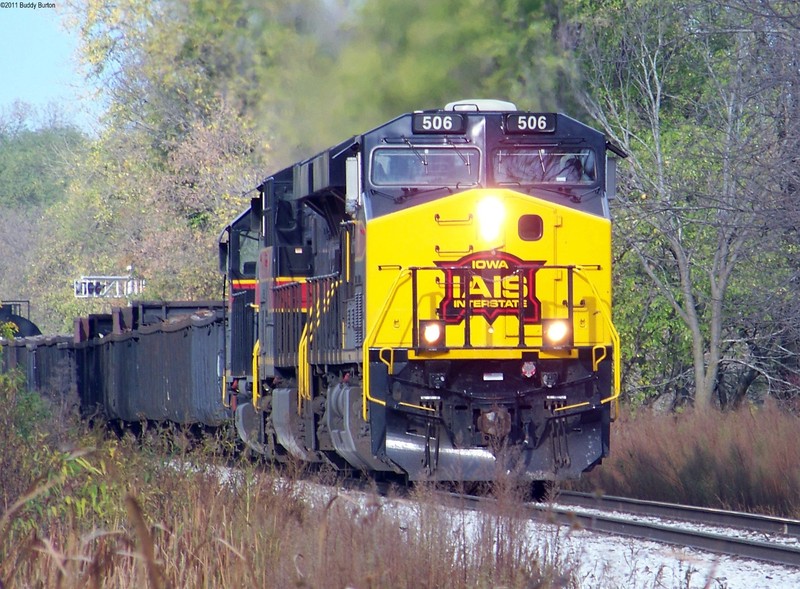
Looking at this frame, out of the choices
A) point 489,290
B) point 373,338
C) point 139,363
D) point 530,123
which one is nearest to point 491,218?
point 489,290

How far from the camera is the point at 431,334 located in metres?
9.81

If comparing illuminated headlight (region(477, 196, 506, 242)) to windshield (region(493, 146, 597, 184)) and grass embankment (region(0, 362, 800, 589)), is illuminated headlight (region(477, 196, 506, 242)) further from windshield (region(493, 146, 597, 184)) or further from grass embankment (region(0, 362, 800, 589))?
grass embankment (region(0, 362, 800, 589))

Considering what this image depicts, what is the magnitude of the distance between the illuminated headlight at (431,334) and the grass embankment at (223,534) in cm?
216

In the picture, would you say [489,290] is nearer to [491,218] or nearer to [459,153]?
[491,218]

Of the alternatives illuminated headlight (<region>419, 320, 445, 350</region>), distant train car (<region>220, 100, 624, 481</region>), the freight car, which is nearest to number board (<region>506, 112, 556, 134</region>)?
distant train car (<region>220, 100, 624, 481</region>)

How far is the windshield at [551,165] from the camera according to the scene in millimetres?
10367

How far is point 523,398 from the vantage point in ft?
32.6

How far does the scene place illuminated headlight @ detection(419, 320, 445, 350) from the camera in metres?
9.80

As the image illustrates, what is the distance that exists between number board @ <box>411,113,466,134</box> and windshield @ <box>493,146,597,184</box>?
18.8 inches

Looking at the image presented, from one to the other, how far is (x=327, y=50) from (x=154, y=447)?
1068 centimetres

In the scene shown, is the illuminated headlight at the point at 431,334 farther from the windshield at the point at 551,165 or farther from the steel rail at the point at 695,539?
the steel rail at the point at 695,539

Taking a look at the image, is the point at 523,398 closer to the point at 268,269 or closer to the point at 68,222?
the point at 268,269

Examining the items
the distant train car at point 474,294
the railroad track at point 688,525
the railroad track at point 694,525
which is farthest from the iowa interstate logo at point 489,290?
the railroad track at point 694,525

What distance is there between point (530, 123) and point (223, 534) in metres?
5.49
